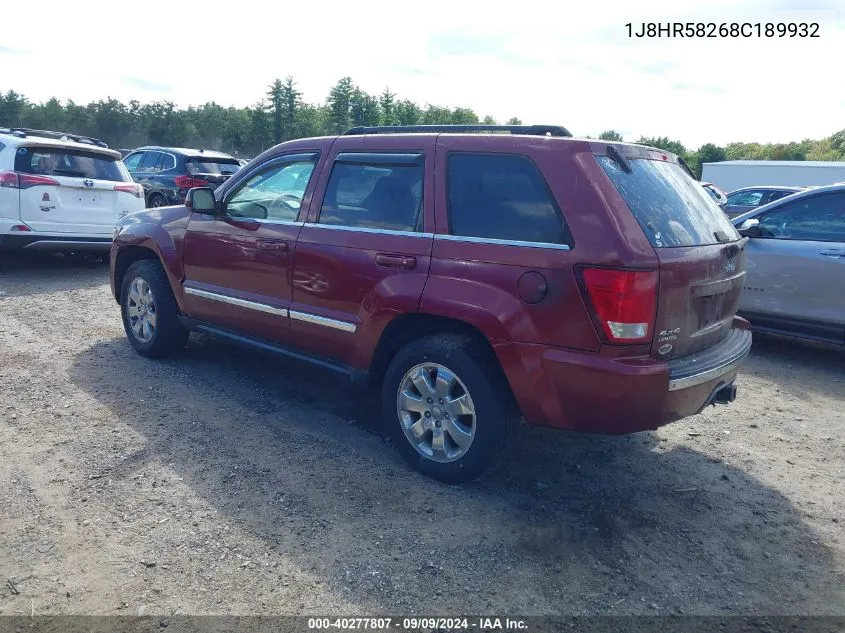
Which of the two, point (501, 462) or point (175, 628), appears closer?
point (175, 628)

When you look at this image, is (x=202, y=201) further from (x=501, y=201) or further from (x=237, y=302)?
(x=501, y=201)

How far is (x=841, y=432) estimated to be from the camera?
468 cm

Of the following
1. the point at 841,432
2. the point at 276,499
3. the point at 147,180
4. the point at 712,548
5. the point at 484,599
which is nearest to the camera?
the point at 484,599

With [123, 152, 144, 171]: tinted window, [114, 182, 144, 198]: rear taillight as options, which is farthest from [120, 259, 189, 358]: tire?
[123, 152, 144, 171]: tinted window

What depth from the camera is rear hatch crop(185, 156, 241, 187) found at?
42.5 feet

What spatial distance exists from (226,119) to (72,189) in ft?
147

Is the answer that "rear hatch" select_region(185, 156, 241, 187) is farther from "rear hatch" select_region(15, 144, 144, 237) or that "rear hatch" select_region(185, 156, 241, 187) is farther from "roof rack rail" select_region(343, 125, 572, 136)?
"roof rack rail" select_region(343, 125, 572, 136)

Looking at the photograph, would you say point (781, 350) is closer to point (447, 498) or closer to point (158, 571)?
point (447, 498)

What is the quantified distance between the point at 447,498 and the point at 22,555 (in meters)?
1.98

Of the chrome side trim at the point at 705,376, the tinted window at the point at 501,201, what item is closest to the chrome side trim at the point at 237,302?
the tinted window at the point at 501,201

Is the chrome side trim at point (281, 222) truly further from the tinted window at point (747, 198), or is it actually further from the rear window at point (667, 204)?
the tinted window at point (747, 198)

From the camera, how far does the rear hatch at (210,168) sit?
12953 millimetres

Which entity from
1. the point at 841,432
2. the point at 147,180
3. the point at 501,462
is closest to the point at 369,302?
the point at 501,462

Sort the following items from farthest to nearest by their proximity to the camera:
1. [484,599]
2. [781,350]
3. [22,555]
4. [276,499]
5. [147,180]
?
[147,180], [781,350], [276,499], [22,555], [484,599]
